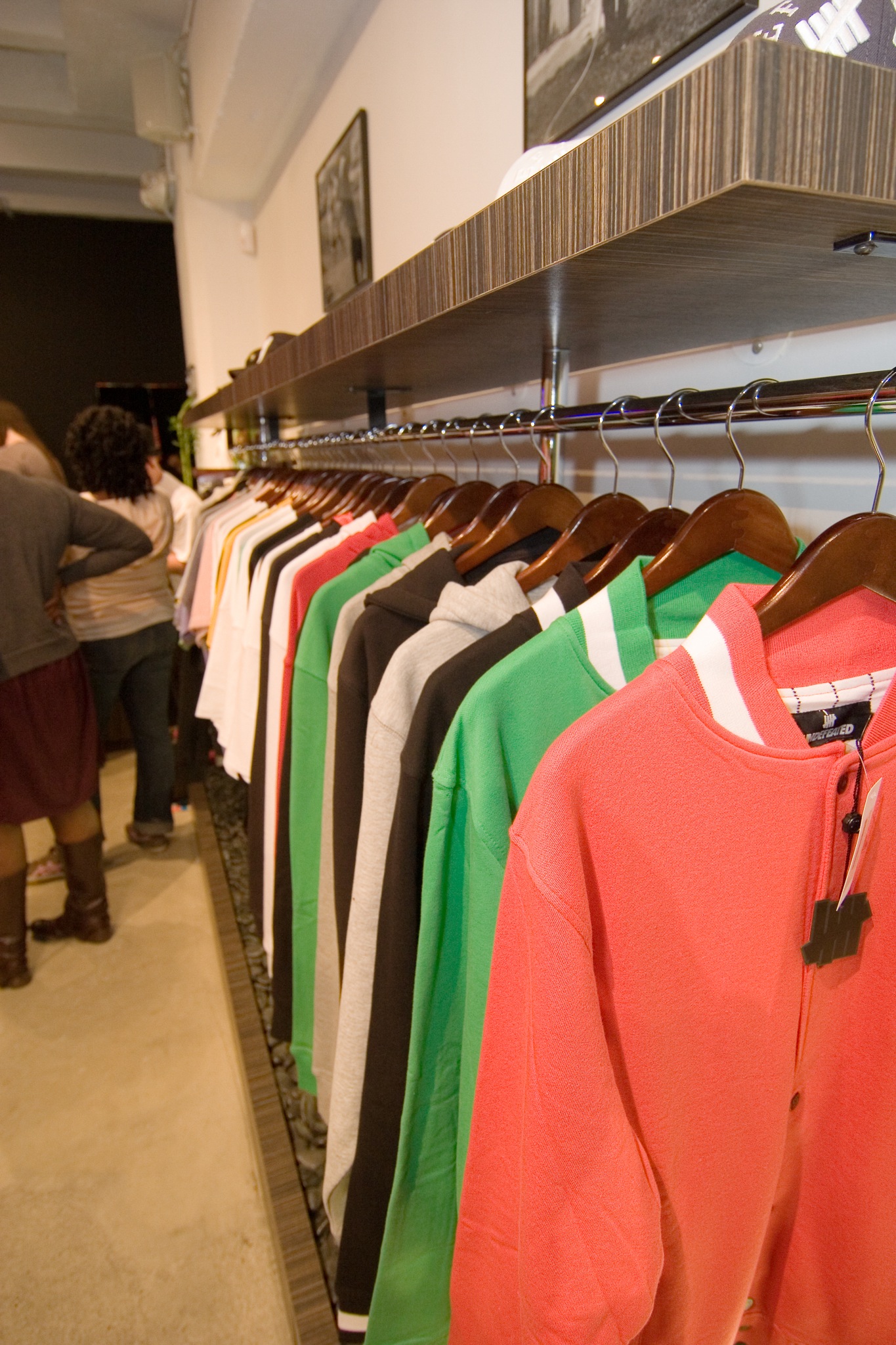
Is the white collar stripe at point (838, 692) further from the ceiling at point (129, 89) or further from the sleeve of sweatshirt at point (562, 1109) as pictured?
the ceiling at point (129, 89)

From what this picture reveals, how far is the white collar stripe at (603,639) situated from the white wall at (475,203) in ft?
1.30

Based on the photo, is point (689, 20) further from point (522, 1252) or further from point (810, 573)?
point (522, 1252)

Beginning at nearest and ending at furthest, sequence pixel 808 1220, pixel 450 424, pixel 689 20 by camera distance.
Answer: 1. pixel 808 1220
2. pixel 689 20
3. pixel 450 424

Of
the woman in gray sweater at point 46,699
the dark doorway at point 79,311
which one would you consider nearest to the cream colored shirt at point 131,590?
the woman in gray sweater at point 46,699

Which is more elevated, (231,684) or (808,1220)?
(231,684)

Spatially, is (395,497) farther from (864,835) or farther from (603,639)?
(864,835)

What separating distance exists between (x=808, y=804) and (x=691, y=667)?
0.15m

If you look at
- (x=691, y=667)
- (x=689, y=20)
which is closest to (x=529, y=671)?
(x=691, y=667)

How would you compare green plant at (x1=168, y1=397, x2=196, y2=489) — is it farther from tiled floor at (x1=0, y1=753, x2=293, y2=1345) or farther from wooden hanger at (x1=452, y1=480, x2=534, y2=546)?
wooden hanger at (x1=452, y1=480, x2=534, y2=546)

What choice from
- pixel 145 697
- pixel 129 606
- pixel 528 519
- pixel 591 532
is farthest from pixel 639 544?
pixel 145 697

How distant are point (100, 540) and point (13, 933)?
3.65 ft

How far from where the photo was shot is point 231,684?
1512 millimetres

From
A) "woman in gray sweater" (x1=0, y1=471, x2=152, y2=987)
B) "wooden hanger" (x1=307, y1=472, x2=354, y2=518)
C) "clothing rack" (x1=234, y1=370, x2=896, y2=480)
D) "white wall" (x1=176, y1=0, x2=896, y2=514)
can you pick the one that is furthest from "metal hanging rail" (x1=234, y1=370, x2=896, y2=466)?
"woman in gray sweater" (x1=0, y1=471, x2=152, y2=987)

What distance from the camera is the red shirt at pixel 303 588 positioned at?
1.14m
